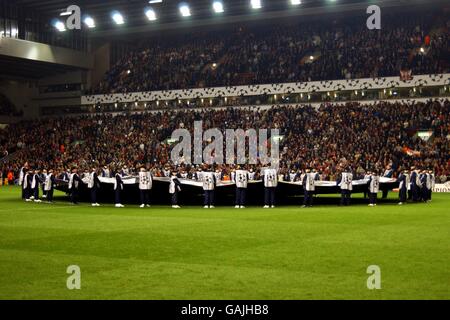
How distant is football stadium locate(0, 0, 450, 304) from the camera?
1125cm

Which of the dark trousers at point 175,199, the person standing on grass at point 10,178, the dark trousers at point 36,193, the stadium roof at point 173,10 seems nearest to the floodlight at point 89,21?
the stadium roof at point 173,10

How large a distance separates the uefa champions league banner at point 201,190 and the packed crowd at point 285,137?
5.30 m

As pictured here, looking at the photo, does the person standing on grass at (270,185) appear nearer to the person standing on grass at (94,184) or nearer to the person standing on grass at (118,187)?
the person standing on grass at (118,187)

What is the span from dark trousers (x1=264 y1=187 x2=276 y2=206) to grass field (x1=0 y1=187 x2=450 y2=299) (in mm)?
6003

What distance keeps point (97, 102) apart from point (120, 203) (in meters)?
36.5

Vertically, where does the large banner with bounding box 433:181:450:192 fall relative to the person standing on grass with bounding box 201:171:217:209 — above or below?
below

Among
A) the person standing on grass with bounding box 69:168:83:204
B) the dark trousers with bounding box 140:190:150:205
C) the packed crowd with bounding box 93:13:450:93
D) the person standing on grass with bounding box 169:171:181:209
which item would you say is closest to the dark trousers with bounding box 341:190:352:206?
the person standing on grass with bounding box 169:171:181:209

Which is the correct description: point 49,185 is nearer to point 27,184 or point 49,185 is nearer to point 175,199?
point 27,184

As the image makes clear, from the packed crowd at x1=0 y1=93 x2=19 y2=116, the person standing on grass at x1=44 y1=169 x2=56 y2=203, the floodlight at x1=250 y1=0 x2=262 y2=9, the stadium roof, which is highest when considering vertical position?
the stadium roof

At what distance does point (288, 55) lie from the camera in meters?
58.8

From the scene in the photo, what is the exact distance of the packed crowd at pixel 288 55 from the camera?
52500 mm

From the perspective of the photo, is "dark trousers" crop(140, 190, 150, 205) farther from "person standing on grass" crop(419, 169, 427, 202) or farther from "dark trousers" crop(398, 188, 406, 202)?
"person standing on grass" crop(419, 169, 427, 202)
